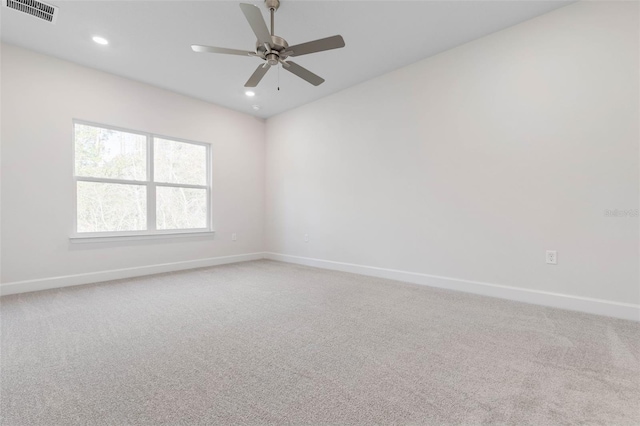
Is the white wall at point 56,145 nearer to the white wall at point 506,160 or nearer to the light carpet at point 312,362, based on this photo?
the light carpet at point 312,362

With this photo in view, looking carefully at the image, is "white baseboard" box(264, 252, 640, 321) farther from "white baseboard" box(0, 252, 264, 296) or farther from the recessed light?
the recessed light

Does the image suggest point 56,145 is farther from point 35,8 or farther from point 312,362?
point 312,362

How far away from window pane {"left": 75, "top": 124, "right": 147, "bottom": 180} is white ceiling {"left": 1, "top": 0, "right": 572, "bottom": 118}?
0.81m

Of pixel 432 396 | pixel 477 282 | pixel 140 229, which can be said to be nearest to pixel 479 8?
pixel 477 282

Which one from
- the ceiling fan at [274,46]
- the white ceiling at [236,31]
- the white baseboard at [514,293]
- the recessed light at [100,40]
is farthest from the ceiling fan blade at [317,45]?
the white baseboard at [514,293]

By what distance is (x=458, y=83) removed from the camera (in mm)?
3166

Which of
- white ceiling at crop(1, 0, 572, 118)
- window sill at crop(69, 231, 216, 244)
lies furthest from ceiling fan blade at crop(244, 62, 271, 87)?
window sill at crop(69, 231, 216, 244)

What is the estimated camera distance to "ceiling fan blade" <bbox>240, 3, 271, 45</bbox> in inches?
73.7

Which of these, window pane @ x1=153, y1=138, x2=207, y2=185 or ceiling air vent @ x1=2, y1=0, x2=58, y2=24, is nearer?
ceiling air vent @ x1=2, y1=0, x2=58, y2=24

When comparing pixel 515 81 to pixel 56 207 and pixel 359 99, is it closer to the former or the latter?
pixel 359 99

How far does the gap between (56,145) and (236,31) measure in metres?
2.56

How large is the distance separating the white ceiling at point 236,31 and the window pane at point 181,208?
5.41ft

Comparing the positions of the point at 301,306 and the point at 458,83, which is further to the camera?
the point at 458,83

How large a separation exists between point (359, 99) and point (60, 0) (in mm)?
3231
